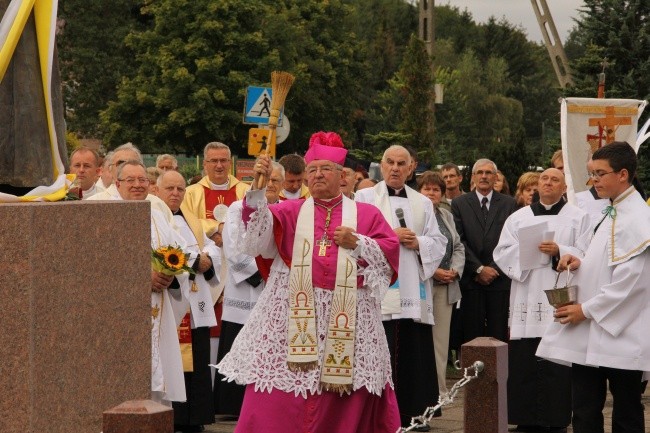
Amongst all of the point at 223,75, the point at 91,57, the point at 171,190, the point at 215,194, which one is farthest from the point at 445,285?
the point at 91,57

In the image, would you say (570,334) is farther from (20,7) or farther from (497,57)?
(497,57)

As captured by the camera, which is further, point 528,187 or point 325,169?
point 528,187

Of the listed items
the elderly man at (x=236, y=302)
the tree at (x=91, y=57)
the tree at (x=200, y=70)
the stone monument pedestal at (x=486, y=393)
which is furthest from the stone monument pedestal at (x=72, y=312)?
the tree at (x=91, y=57)

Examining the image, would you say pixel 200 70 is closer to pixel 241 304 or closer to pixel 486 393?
pixel 241 304

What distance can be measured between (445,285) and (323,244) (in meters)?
4.32

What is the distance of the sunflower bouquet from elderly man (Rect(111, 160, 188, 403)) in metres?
0.06

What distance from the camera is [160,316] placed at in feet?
31.1

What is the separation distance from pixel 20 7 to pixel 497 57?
8482 centimetres

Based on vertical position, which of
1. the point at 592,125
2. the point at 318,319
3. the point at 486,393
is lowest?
the point at 486,393

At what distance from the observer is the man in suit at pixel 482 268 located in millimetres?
12688

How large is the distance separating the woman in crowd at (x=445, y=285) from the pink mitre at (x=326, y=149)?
405 cm

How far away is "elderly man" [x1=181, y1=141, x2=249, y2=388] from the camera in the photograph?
40.6 ft

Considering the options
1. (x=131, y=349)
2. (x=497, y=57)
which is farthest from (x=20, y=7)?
(x=497, y=57)

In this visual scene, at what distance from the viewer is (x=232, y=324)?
39.6 feet
